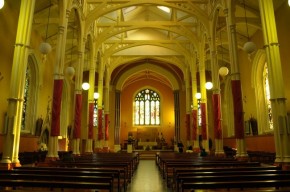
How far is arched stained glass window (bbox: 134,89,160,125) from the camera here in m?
33.3

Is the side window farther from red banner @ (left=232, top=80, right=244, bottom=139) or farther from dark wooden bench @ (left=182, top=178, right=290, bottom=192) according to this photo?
dark wooden bench @ (left=182, top=178, right=290, bottom=192)

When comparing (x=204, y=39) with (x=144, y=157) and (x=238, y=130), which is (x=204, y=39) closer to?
(x=238, y=130)

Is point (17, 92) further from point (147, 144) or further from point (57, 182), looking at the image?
point (147, 144)

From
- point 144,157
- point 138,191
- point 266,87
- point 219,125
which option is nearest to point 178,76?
point 144,157

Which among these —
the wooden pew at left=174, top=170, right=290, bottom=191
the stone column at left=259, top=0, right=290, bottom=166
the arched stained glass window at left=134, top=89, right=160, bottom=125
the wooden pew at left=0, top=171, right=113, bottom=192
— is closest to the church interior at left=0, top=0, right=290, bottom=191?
the stone column at left=259, top=0, right=290, bottom=166

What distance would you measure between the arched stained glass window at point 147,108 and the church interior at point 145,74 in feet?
2.22

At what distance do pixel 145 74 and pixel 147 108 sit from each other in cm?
464

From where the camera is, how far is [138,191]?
750 cm

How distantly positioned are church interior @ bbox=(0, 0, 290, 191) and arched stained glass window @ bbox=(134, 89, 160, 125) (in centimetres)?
68

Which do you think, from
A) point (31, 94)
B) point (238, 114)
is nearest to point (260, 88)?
point (238, 114)

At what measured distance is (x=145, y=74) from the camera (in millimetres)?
32312

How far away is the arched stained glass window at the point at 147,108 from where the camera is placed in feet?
109

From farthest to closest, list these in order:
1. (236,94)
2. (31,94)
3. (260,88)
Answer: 1. (260,88)
2. (31,94)
3. (236,94)

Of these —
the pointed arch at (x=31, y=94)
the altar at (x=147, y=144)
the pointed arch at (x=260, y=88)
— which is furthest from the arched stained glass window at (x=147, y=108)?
the pointed arch at (x=31, y=94)
